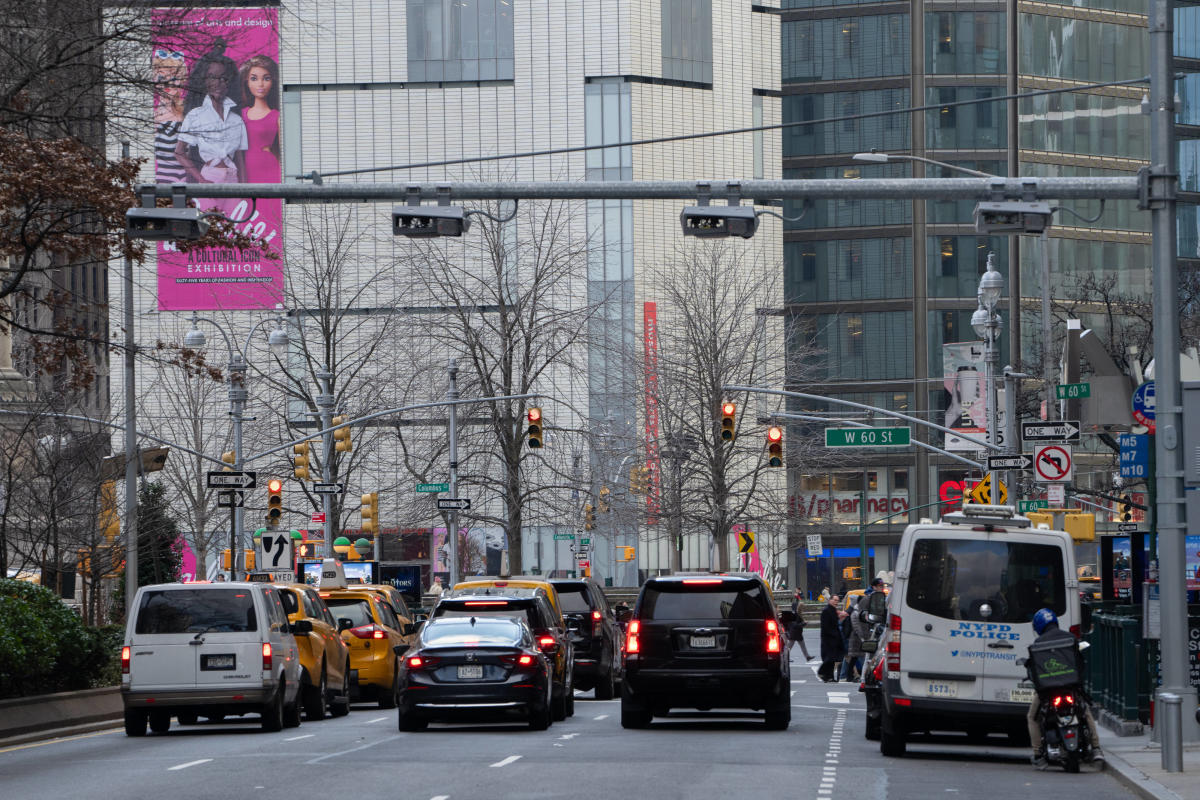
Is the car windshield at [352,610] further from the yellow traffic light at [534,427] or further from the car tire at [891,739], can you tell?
the yellow traffic light at [534,427]

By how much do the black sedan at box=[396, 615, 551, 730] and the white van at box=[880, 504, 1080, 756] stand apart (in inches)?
199

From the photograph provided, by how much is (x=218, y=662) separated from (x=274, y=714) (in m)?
1.19

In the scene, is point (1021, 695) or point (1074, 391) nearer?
point (1021, 695)

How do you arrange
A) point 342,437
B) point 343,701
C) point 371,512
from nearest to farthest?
point 343,701
point 342,437
point 371,512

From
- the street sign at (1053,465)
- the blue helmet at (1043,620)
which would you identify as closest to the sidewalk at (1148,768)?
the blue helmet at (1043,620)

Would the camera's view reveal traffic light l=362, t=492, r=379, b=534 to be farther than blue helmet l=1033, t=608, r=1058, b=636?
Yes

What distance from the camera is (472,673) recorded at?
23.0 meters

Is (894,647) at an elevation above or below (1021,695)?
above

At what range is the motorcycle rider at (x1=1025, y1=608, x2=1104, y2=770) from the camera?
60.6ft

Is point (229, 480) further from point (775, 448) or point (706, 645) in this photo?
point (706, 645)

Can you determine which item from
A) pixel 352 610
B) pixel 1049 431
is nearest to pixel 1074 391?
pixel 1049 431

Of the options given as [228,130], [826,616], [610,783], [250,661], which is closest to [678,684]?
[250,661]

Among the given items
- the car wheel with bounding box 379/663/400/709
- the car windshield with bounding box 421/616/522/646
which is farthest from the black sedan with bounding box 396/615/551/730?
the car wheel with bounding box 379/663/400/709

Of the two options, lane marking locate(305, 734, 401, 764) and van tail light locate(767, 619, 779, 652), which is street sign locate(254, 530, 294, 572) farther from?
van tail light locate(767, 619, 779, 652)
